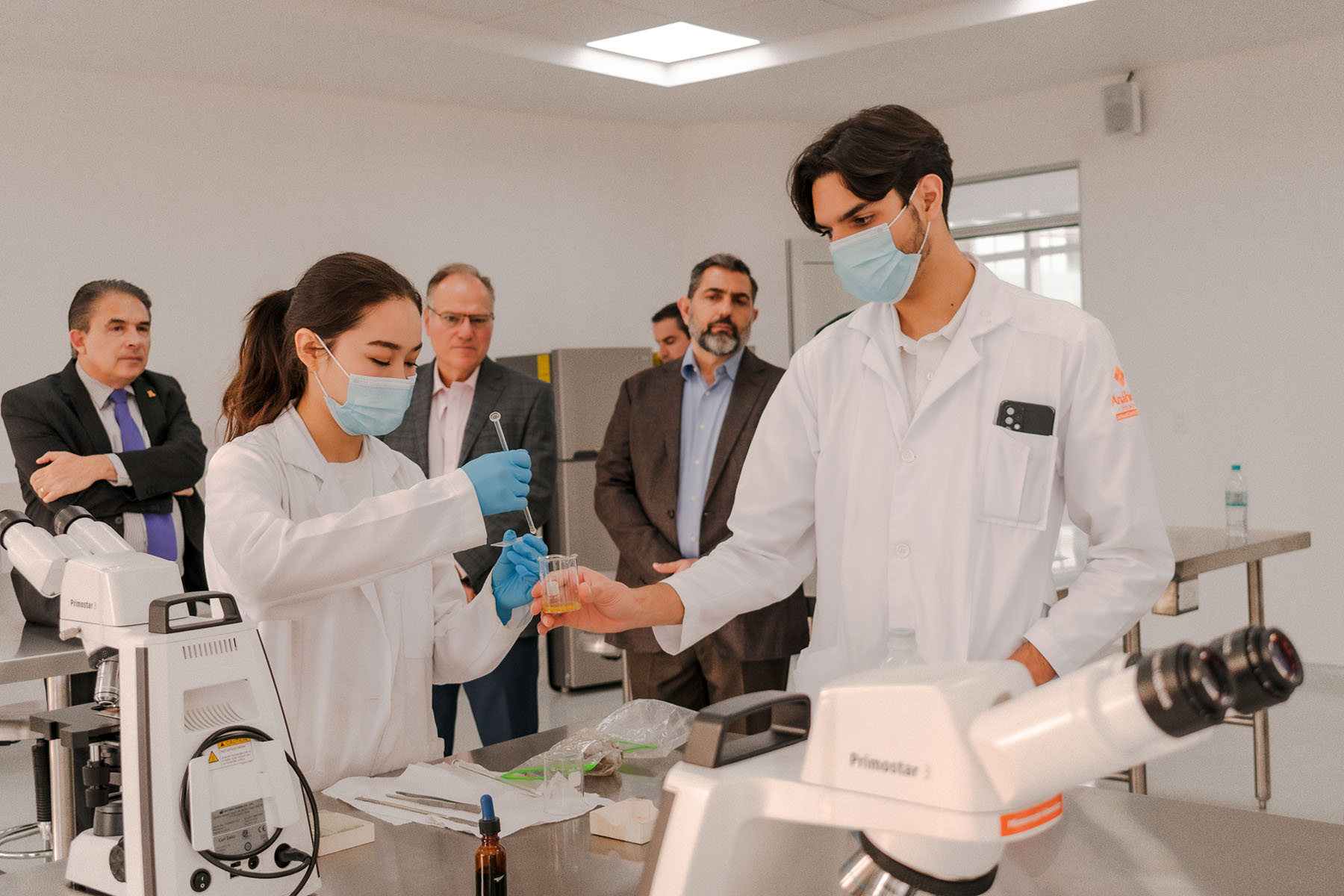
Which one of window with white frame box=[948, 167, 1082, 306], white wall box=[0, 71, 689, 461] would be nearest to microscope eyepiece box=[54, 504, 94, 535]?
white wall box=[0, 71, 689, 461]

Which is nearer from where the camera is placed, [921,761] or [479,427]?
[921,761]

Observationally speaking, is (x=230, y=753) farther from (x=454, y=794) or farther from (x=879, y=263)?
(x=879, y=263)

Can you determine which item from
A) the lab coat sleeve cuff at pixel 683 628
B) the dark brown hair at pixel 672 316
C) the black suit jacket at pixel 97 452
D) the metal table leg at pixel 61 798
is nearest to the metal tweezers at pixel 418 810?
the lab coat sleeve cuff at pixel 683 628

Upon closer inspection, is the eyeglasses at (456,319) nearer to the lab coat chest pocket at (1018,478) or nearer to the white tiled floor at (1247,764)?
the white tiled floor at (1247,764)

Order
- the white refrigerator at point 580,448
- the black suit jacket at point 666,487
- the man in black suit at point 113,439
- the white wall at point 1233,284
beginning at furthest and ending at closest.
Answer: the white refrigerator at point 580,448 → the white wall at point 1233,284 → the man in black suit at point 113,439 → the black suit jacket at point 666,487

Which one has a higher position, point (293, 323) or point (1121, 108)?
point (1121, 108)

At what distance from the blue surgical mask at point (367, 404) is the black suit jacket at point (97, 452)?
5.38 feet

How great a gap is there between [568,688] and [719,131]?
335 cm

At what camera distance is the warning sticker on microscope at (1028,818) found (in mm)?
659

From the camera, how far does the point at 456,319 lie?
3.46 metres

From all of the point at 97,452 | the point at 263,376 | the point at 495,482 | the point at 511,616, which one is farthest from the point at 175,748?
the point at 97,452

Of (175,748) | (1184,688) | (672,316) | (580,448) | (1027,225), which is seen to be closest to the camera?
(1184,688)

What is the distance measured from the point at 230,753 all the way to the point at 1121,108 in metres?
5.76

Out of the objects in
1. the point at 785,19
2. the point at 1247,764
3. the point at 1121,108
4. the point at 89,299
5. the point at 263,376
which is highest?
the point at 785,19
